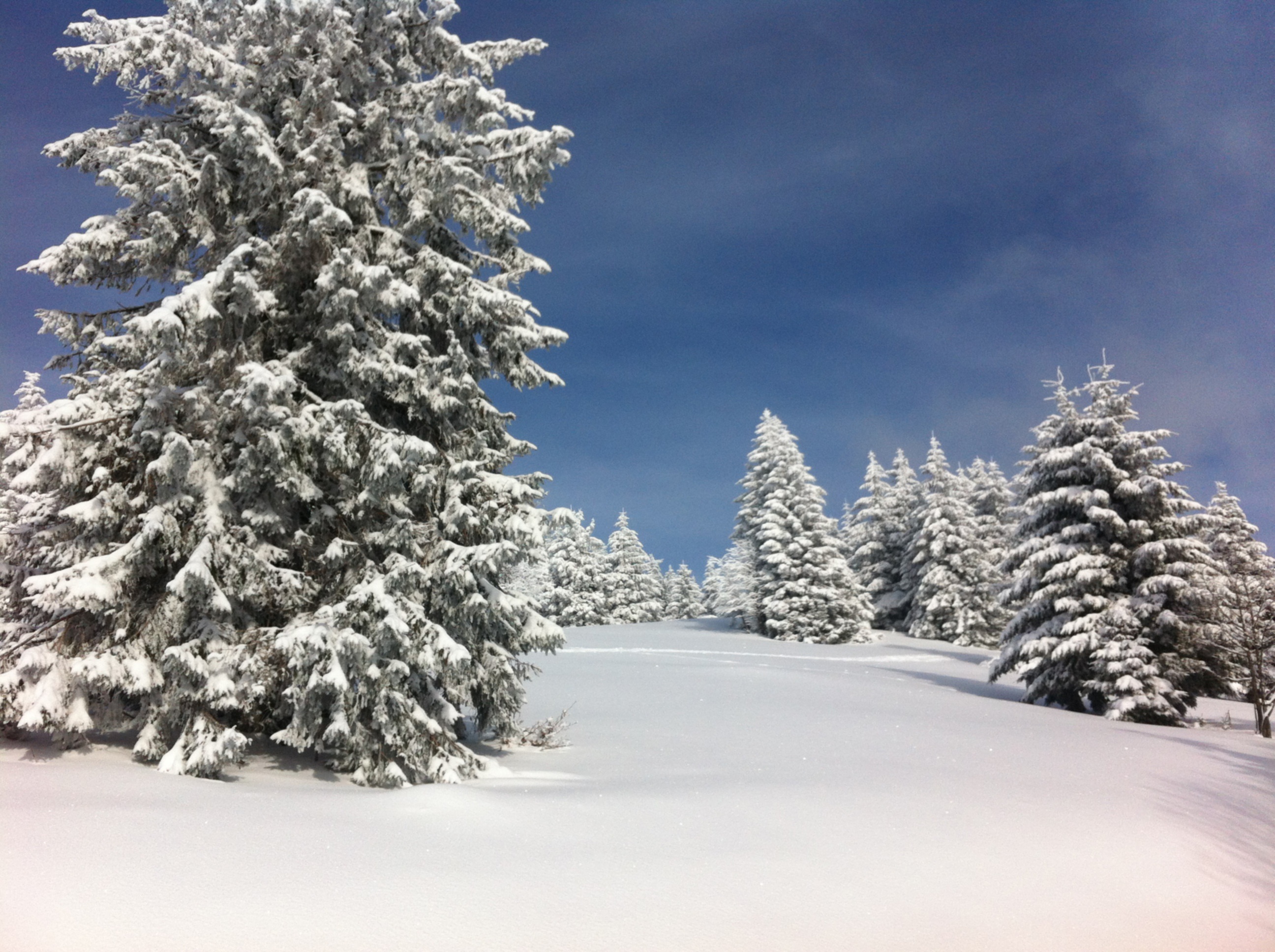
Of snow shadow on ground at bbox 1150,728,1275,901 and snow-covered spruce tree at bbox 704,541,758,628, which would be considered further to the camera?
snow-covered spruce tree at bbox 704,541,758,628

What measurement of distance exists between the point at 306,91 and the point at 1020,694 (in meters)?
22.9

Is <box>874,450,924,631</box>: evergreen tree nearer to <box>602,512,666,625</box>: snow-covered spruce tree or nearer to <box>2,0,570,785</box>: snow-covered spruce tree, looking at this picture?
<box>602,512,666,625</box>: snow-covered spruce tree

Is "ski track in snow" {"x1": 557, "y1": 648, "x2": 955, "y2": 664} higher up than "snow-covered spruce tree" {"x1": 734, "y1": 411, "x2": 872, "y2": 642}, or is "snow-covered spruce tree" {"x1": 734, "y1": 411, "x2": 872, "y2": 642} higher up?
"snow-covered spruce tree" {"x1": 734, "y1": 411, "x2": 872, "y2": 642}

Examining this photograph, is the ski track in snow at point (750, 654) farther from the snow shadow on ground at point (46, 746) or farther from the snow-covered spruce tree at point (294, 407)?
the snow shadow on ground at point (46, 746)

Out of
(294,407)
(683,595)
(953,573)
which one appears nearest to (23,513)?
(294,407)

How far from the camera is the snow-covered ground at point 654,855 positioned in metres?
4.18

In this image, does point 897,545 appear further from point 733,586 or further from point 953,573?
point 733,586

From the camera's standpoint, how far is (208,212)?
9.23 m

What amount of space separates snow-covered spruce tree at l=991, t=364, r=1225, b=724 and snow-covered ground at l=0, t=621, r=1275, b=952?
7.23m

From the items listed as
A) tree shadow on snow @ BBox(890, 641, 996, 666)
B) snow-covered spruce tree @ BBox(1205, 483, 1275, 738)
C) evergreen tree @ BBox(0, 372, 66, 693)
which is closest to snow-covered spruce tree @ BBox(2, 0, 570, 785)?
evergreen tree @ BBox(0, 372, 66, 693)

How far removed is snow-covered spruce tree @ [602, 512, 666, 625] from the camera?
55.2 meters

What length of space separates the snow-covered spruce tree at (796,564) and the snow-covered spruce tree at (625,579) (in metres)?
16.9

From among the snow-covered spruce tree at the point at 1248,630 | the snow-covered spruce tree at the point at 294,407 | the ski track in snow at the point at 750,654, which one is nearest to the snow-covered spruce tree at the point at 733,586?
the ski track in snow at the point at 750,654

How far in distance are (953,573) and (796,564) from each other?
8.94 meters
